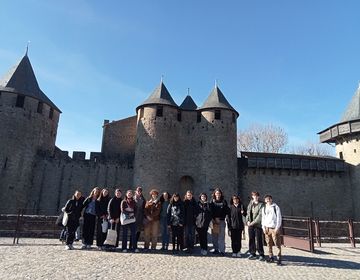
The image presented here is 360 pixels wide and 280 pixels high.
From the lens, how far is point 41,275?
16.0ft

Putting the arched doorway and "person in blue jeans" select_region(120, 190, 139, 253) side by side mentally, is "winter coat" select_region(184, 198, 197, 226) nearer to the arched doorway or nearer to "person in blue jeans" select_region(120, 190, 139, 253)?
"person in blue jeans" select_region(120, 190, 139, 253)

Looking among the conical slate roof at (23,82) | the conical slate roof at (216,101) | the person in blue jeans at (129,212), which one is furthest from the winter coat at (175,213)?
the conical slate roof at (23,82)

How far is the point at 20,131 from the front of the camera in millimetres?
20641

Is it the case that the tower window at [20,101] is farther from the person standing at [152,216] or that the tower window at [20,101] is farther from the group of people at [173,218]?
the person standing at [152,216]

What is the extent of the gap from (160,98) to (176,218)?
1587cm

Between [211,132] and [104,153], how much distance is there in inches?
359

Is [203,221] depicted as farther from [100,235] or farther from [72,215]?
[72,215]

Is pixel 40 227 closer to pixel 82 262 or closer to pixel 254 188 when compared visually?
pixel 82 262

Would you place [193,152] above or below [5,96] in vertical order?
below

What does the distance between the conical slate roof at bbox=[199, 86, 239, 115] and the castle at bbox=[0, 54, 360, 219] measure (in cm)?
8

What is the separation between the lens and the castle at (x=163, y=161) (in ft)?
67.4

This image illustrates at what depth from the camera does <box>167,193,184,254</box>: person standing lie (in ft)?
24.4

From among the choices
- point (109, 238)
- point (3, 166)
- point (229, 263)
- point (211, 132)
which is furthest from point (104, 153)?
point (229, 263)

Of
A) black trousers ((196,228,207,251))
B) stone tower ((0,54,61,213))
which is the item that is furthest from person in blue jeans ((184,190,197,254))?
stone tower ((0,54,61,213))
